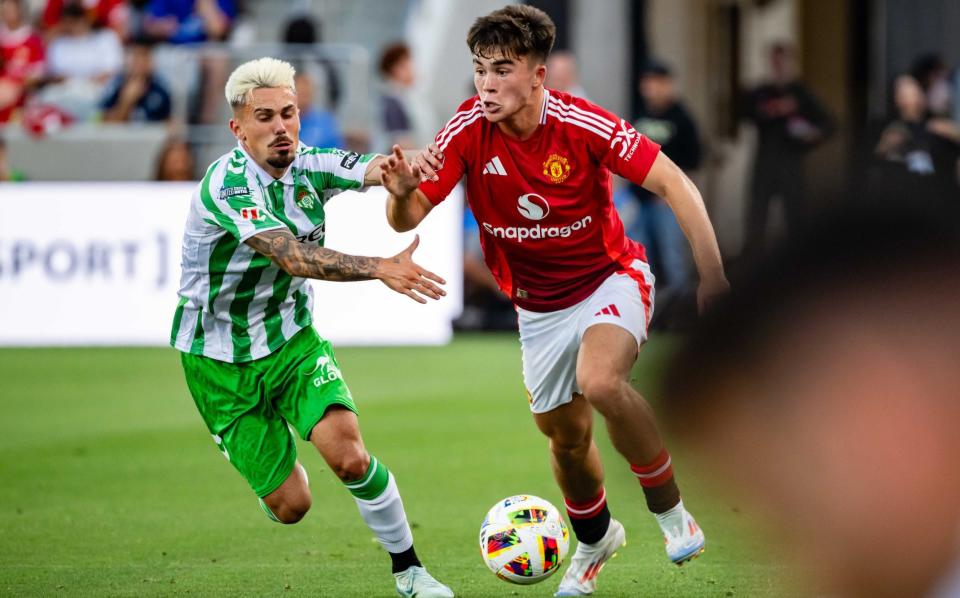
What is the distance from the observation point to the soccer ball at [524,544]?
545 centimetres

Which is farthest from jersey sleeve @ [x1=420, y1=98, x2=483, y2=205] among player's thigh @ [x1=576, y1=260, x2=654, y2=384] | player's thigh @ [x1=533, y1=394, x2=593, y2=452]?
player's thigh @ [x1=533, y1=394, x2=593, y2=452]

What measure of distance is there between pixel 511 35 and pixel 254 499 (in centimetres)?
347

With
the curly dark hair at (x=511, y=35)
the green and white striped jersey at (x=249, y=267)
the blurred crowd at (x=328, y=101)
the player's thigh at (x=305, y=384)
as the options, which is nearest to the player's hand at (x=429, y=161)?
the green and white striped jersey at (x=249, y=267)

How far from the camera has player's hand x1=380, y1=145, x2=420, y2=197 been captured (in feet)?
17.5

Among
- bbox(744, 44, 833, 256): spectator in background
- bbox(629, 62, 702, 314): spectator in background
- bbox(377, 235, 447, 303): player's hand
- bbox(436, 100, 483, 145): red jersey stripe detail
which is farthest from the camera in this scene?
bbox(744, 44, 833, 256): spectator in background

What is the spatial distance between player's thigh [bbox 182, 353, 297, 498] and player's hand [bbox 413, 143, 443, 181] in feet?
3.38

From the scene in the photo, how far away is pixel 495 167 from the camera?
5.61 metres

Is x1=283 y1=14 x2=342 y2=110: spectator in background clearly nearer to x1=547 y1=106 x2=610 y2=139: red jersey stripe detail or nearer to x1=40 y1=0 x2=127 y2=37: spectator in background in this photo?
x1=40 y1=0 x2=127 y2=37: spectator in background

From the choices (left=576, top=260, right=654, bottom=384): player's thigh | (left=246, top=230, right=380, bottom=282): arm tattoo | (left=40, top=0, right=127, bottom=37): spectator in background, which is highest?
(left=246, top=230, right=380, bottom=282): arm tattoo

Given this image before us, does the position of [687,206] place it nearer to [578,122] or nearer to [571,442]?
[578,122]

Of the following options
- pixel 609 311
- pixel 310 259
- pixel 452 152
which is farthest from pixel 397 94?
pixel 310 259

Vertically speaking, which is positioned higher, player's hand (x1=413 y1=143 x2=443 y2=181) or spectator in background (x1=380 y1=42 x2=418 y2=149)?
player's hand (x1=413 y1=143 x2=443 y2=181)

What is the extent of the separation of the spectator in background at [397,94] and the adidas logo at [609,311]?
35.9 ft

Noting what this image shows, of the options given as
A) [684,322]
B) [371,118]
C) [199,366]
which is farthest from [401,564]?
[371,118]
